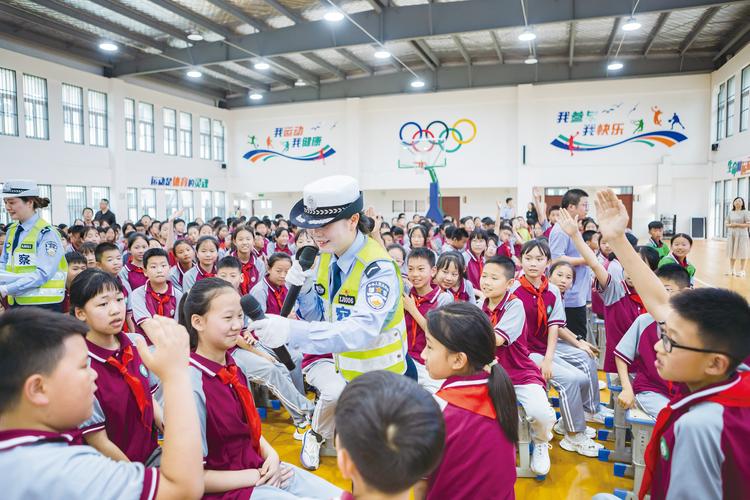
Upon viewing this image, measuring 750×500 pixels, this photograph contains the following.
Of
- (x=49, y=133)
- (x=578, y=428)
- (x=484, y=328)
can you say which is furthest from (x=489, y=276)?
(x=49, y=133)

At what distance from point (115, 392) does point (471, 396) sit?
1.30 meters

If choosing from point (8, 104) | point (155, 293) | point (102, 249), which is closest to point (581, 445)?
point (155, 293)

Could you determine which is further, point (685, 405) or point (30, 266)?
point (30, 266)

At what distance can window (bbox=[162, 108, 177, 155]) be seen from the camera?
17375 mm

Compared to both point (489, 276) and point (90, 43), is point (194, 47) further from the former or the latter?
point (489, 276)

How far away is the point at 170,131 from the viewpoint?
57.7ft

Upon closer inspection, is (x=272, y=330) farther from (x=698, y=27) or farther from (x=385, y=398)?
(x=698, y=27)

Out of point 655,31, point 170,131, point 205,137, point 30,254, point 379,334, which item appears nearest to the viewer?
point 379,334

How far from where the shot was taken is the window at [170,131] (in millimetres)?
17375

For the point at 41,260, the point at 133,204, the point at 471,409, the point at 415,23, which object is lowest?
the point at 471,409

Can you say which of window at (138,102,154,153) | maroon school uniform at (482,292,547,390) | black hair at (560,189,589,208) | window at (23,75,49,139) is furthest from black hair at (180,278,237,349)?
window at (138,102,154,153)

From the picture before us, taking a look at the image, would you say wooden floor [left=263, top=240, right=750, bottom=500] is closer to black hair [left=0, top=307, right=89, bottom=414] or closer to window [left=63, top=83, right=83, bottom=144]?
black hair [left=0, top=307, right=89, bottom=414]

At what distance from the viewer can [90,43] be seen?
13.6 m

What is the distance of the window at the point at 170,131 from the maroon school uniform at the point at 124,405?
1691cm
